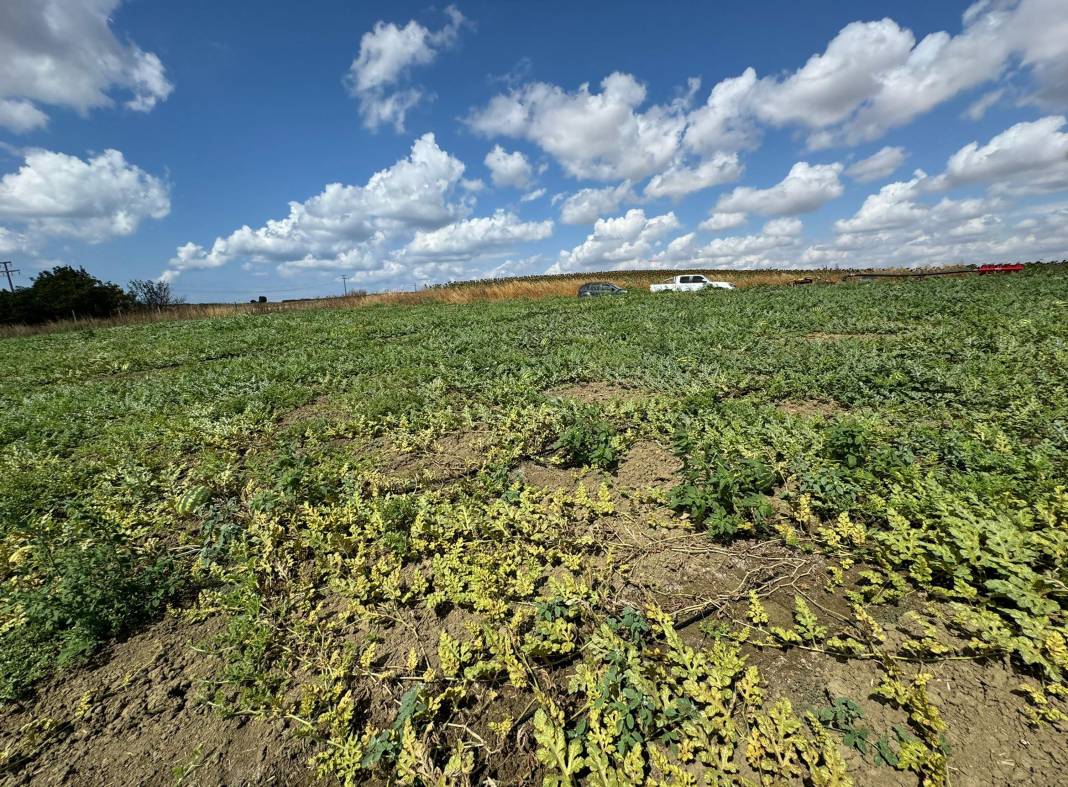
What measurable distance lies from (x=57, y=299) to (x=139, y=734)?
51.5 metres

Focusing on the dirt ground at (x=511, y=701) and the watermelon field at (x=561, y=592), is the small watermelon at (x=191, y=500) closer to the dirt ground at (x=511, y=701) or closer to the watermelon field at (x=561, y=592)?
the watermelon field at (x=561, y=592)

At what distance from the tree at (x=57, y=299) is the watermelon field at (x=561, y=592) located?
4343 centimetres

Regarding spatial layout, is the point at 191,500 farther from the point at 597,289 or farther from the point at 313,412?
the point at 597,289

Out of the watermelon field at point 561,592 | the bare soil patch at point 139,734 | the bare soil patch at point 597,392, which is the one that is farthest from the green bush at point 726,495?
the bare soil patch at point 139,734

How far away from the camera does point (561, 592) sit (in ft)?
9.07

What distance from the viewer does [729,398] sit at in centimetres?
611

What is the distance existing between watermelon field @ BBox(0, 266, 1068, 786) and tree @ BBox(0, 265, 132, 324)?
142 ft

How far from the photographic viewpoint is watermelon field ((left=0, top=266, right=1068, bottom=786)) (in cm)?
200

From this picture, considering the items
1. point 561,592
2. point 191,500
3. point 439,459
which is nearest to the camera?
point 561,592

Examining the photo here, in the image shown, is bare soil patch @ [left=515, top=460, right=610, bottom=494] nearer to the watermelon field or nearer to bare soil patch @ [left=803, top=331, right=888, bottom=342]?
the watermelon field

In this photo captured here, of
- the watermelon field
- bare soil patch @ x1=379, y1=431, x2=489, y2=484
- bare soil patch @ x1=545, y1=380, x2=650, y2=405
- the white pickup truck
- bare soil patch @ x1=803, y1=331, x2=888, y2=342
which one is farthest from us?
the white pickup truck

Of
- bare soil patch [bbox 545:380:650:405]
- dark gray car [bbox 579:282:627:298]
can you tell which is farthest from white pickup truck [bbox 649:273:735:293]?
bare soil patch [bbox 545:380:650:405]

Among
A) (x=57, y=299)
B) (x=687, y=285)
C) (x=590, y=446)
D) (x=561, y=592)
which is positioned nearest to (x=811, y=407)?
(x=590, y=446)

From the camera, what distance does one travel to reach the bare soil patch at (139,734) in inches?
81.9
